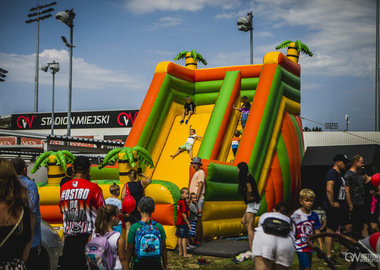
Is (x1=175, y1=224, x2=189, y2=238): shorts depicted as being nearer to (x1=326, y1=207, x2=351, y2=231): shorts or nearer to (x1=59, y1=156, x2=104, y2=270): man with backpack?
(x1=326, y1=207, x2=351, y2=231): shorts

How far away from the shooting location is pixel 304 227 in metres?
5.04

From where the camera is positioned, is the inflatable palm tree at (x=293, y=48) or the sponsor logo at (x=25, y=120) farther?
the sponsor logo at (x=25, y=120)

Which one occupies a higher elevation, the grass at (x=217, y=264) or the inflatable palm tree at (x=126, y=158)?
the inflatable palm tree at (x=126, y=158)

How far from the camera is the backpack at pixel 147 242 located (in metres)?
Answer: 3.86

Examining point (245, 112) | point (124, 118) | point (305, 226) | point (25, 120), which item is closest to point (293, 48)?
point (245, 112)

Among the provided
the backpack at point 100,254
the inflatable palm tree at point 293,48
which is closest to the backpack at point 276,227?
the backpack at point 100,254

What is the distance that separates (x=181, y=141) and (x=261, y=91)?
8.02 feet

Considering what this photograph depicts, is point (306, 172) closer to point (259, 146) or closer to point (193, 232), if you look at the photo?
point (259, 146)

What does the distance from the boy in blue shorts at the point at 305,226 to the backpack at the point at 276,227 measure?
3.13 feet

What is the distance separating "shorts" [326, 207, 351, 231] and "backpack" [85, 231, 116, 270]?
4026mm

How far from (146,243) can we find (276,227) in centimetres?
107

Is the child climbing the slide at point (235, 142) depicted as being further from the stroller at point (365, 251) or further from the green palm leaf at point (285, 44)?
the stroller at point (365, 251)

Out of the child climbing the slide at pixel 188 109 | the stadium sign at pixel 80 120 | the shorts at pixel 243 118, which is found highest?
the stadium sign at pixel 80 120

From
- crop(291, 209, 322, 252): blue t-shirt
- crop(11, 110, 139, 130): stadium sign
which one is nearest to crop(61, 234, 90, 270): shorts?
crop(291, 209, 322, 252): blue t-shirt
